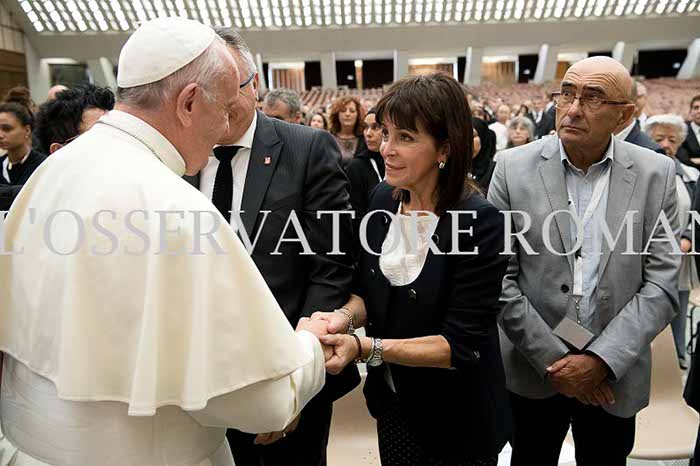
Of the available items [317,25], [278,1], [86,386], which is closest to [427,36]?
[317,25]

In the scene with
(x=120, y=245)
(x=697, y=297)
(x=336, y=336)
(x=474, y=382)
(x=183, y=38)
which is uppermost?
(x=183, y=38)

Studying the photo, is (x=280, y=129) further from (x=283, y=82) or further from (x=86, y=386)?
(x=283, y=82)

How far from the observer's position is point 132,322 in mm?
1228

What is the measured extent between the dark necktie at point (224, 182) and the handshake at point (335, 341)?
49cm

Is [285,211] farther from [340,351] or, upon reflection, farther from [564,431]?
[564,431]

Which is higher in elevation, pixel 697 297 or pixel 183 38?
pixel 183 38

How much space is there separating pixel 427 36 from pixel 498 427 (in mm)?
21852

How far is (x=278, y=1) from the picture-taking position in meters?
21.3

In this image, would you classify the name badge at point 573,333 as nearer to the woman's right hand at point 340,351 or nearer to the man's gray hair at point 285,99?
the woman's right hand at point 340,351

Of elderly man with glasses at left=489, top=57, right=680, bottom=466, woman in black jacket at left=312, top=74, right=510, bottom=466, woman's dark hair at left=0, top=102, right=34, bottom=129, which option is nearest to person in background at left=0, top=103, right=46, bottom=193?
woman's dark hair at left=0, top=102, right=34, bottom=129

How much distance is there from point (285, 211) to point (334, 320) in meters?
0.43

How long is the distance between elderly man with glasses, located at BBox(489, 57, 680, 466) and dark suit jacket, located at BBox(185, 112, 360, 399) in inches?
25.1

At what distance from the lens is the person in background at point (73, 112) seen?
2471mm

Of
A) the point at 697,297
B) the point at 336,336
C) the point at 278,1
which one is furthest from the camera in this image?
the point at 278,1
